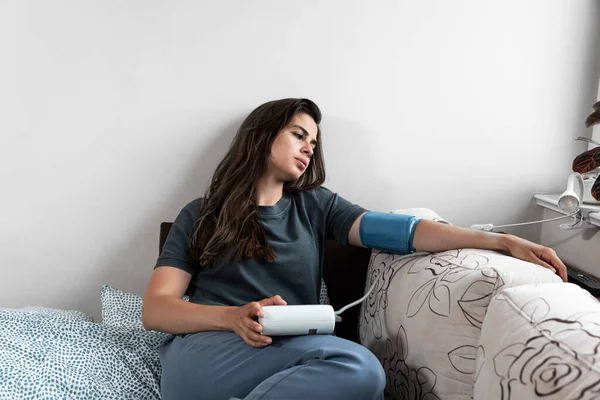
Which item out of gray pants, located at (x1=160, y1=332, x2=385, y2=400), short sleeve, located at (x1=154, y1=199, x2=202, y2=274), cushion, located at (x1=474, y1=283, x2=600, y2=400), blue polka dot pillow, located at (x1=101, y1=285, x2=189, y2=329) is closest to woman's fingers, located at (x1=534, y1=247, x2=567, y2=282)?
cushion, located at (x1=474, y1=283, x2=600, y2=400)

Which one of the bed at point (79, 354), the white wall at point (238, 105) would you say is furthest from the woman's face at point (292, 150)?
the bed at point (79, 354)

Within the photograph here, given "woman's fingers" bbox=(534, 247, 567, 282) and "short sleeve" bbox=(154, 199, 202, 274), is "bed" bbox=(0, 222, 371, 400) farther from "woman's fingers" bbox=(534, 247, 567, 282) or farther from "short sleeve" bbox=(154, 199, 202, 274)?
"woman's fingers" bbox=(534, 247, 567, 282)

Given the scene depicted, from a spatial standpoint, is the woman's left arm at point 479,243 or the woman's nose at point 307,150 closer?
the woman's left arm at point 479,243

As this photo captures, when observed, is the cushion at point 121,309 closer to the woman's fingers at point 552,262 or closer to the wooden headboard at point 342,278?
the wooden headboard at point 342,278

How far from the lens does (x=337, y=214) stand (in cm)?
160

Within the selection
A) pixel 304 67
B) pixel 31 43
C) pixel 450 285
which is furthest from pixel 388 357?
pixel 31 43

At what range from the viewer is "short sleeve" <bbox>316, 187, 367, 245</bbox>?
1557 mm

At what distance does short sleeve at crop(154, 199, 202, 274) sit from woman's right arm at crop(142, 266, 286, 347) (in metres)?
0.02

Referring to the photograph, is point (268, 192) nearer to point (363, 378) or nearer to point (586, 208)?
point (363, 378)

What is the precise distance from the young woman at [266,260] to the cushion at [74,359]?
3.7 inches

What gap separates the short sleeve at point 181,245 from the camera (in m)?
1.48

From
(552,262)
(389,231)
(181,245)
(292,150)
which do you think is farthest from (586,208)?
(181,245)

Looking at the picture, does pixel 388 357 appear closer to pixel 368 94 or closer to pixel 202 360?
pixel 202 360

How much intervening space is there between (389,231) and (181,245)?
1.72 ft
